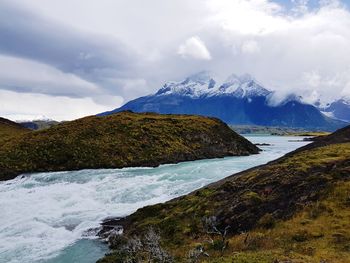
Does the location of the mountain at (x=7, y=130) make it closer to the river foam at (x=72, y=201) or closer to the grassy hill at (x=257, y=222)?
the river foam at (x=72, y=201)

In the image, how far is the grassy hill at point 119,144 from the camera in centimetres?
9225

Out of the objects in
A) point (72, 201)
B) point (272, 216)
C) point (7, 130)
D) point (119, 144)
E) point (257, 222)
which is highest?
point (7, 130)

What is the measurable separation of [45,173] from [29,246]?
50.5 metres

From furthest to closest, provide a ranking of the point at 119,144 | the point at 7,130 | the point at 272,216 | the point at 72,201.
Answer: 1. the point at 7,130
2. the point at 119,144
3. the point at 72,201
4. the point at 272,216

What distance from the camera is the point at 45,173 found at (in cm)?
8581

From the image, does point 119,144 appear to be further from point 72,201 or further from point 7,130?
point 7,130

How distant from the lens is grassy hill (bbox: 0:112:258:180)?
92250 millimetres

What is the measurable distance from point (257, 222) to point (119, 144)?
242 ft

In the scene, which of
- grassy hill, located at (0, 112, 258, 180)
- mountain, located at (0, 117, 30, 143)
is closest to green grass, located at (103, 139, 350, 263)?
grassy hill, located at (0, 112, 258, 180)

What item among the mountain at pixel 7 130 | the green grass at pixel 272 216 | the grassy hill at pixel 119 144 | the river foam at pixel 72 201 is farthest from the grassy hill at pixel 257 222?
the mountain at pixel 7 130

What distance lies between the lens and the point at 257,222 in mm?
32719

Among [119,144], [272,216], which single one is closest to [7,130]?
[119,144]

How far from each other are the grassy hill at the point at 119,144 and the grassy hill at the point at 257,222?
51.9m

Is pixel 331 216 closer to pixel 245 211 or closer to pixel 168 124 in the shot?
pixel 245 211
